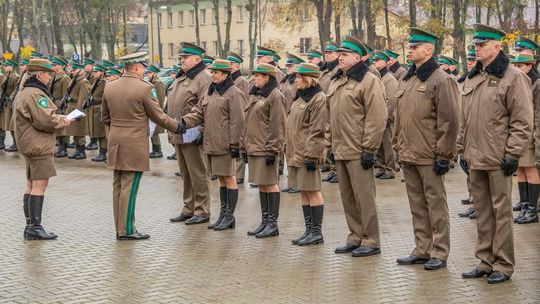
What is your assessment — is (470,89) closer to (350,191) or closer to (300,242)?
(350,191)

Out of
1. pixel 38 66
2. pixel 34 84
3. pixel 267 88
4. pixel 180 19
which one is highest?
pixel 180 19

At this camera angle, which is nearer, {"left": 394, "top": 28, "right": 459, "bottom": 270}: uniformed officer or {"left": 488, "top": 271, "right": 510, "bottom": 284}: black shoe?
{"left": 488, "top": 271, "right": 510, "bottom": 284}: black shoe

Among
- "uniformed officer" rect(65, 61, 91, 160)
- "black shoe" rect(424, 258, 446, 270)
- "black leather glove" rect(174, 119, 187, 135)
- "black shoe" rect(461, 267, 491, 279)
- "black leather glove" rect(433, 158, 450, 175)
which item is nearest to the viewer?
"black shoe" rect(461, 267, 491, 279)

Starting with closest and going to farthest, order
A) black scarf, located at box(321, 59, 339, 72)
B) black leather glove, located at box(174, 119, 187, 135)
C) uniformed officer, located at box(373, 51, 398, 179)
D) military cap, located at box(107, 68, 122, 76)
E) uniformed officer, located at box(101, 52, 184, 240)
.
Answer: uniformed officer, located at box(101, 52, 184, 240), black leather glove, located at box(174, 119, 187, 135), black scarf, located at box(321, 59, 339, 72), uniformed officer, located at box(373, 51, 398, 179), military cap, located at box(107, 68, 122, 76)

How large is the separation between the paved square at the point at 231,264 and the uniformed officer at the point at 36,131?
40 centimetres

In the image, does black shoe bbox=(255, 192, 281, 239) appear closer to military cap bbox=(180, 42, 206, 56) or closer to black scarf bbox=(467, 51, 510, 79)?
military cap bbox=(180, 42, 206, 56)

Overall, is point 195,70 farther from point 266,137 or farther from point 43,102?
point 43,102

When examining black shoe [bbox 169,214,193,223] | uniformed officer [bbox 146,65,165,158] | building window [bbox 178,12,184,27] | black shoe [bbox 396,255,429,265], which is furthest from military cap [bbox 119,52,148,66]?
building window [bbox 178,12,184,27]

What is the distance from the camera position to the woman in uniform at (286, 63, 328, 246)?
11.7 m

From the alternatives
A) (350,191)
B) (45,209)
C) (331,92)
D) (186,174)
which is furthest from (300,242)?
(45,209)

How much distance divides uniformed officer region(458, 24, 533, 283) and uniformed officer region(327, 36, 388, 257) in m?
1.27

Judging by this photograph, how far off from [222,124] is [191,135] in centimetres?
54

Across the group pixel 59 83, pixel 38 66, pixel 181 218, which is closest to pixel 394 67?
pixel 181 218

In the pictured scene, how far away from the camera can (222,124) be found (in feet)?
43.4
